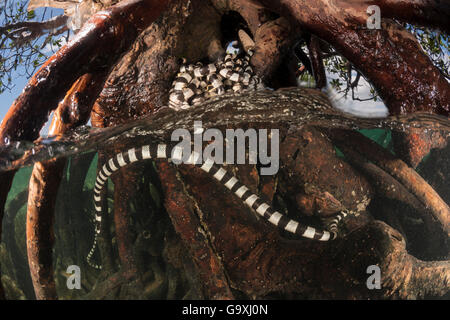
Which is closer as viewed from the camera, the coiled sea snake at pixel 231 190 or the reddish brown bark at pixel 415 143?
the coiled sea snake at pixel 231 190

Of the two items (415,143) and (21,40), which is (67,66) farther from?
(415,143)

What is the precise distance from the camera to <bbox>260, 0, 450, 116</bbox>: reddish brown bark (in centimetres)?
162

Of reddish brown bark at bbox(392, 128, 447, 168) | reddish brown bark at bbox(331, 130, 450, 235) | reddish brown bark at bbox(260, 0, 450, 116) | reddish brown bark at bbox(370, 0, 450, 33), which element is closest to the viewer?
reddish brown bark at bbox(370, 0, 450, 33)

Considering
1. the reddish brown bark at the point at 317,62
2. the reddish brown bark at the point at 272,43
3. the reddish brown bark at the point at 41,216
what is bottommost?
the reddish brown bark at the point at 41,216

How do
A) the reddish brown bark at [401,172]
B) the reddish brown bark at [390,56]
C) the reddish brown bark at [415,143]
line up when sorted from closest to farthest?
the reddish brown bark at [390,56], the reddish brown bark at [401,172], the reddish brown bark at [415,143]

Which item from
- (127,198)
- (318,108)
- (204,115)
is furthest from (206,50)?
(127,198)

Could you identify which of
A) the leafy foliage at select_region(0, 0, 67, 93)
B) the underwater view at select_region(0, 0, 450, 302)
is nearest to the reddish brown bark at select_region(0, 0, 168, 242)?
the underwater view at select_region(0, 0, 450, 302)

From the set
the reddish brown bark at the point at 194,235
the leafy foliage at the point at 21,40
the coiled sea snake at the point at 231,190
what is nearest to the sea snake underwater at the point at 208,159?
the coiled sea snake at the point at 231,190

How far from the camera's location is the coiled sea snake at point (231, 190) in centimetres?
160

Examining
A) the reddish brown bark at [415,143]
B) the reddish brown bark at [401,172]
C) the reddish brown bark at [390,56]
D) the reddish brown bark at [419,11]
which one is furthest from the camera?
the reddish brown bark at [415,143]
